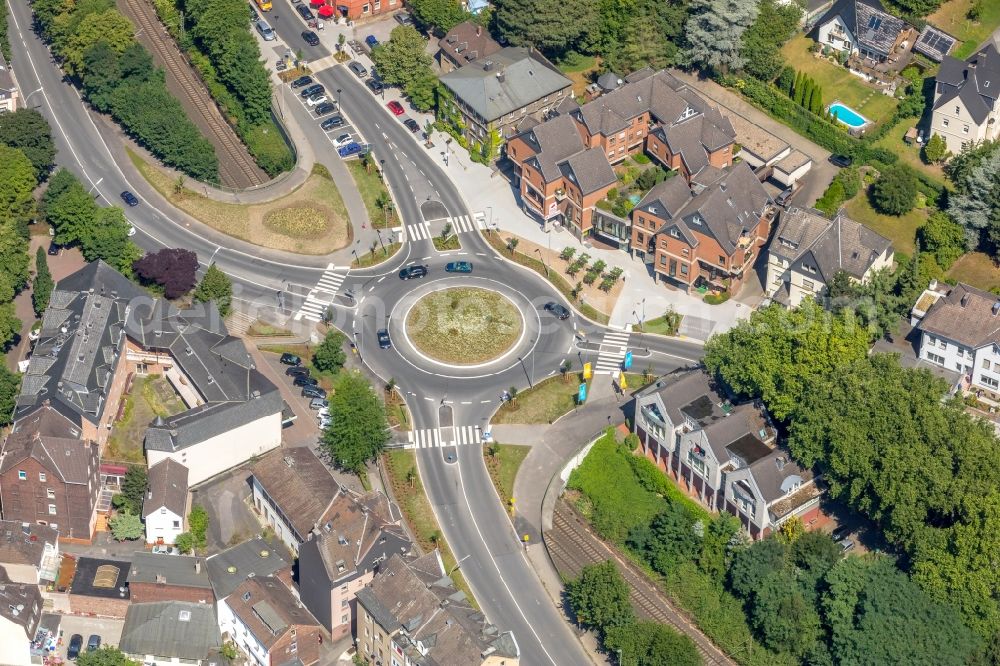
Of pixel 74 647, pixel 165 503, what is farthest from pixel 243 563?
pixel 74 647

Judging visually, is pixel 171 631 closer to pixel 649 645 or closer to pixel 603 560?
pixel 603 560

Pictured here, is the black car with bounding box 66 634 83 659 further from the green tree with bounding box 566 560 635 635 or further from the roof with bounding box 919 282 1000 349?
the roof with bounding box 919 282 1000 349

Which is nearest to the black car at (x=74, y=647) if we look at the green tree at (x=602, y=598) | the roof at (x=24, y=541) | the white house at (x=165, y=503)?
the roof at (x=24, y=541)

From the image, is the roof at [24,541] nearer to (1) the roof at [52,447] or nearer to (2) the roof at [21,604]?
(2) the roof at [21,604]

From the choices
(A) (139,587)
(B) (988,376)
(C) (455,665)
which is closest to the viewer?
(C) (455,665)

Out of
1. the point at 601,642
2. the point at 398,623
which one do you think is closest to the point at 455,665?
the point at 398,623

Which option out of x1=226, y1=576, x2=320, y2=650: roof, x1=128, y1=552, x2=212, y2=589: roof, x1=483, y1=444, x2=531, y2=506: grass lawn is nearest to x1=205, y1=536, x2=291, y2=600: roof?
x1=128, y1=552, x2=212, y2=589: roof

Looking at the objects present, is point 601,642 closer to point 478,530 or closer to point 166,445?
point 478,530
